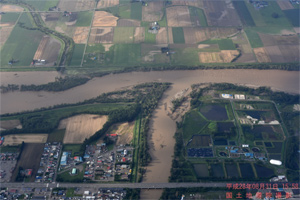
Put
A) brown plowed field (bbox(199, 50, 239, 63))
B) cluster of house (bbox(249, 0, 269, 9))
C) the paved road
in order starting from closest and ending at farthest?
the paved road, brown plowed field (bbox(199, 50, 239, 63)), cluster of house (bbox(249, 0, 269, 9))

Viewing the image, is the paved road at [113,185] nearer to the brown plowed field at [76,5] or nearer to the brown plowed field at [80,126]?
the brown plowed field at [80,126]

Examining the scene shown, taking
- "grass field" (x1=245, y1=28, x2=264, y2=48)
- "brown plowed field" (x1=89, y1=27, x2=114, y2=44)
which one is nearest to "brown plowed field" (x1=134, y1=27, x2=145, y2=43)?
"brown plowed field" (x1=89, y1=27, x2=114, y2=44)

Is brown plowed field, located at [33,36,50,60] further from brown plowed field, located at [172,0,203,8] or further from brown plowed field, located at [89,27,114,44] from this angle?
brown plowed field, located at [172,0,203,8]

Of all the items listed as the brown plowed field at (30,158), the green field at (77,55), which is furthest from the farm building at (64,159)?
the green field at (77,55)

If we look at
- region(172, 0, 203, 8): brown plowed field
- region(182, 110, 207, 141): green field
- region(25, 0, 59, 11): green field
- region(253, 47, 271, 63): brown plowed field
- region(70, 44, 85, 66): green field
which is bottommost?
region(182, 110, 207, 141): green field

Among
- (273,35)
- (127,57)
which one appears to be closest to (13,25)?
(127,57)

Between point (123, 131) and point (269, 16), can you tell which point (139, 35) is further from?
point (269, 16)

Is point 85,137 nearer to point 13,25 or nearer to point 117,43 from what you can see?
point 117,43
